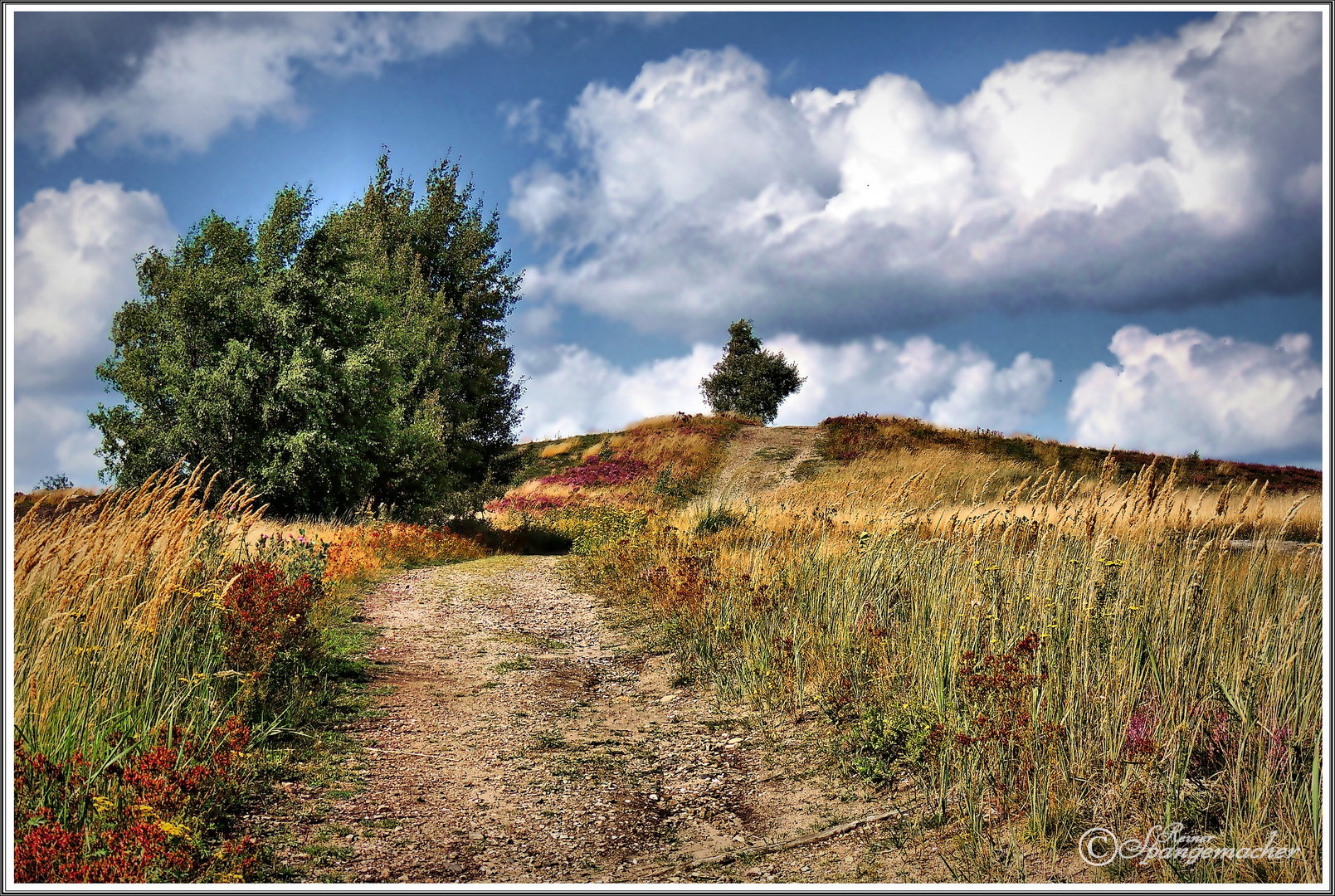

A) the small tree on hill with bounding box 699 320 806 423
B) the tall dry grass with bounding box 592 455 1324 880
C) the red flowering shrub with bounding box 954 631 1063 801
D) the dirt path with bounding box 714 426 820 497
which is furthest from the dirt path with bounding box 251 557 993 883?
the small tree on hill with bounding box 699 320 806 423

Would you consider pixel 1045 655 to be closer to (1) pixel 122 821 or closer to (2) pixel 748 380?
(1) pixel 122 821

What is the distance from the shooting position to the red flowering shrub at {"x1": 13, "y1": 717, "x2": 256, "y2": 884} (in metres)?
2.98

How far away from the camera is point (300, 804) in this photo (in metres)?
4.13

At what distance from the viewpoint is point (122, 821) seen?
3383mm

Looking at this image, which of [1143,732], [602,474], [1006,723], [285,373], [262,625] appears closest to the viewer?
[1143,732]

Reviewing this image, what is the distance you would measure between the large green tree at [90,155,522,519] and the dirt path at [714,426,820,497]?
12326 mm

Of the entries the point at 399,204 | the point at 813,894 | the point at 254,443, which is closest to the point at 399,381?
the point at 254,443

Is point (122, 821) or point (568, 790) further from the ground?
point (122, 821)

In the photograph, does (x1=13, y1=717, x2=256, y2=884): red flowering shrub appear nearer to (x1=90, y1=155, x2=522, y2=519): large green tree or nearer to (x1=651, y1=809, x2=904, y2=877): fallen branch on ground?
(x1=651, y1=809, x2=904, y2=877): fallen branch on ground

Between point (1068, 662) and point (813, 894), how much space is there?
108 inches

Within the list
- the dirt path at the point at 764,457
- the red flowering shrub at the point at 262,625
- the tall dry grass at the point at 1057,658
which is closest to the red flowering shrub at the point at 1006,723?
the tall dry grass at the point at 1057,658

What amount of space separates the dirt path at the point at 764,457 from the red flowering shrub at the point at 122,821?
25.1 m

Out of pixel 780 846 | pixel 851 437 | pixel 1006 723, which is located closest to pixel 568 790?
pixel 780 846

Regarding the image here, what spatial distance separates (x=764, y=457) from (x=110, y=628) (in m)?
30.5
